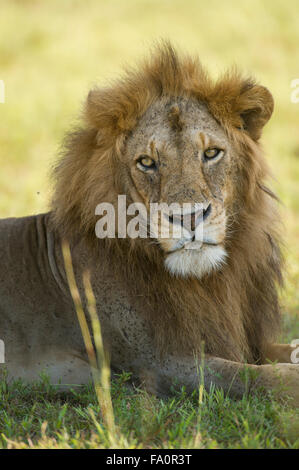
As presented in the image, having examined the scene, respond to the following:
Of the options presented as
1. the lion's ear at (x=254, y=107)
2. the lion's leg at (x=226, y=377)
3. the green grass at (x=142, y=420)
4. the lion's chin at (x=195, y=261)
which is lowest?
the green grass at (x=142, y=420)

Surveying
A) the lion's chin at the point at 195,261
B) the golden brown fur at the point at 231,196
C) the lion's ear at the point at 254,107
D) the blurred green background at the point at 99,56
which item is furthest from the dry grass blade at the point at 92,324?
the blurred green background at the point at 99,56

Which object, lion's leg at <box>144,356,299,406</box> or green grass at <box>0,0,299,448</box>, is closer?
green grass at <box>0,0,299,448</box>

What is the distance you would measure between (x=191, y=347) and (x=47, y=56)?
1512cm

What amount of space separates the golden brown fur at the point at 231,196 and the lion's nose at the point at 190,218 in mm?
393

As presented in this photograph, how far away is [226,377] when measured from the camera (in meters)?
4.48

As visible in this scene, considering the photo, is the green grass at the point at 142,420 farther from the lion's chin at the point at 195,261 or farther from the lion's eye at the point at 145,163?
the lion's eye at the point at 145,163

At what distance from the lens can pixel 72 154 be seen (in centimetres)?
497

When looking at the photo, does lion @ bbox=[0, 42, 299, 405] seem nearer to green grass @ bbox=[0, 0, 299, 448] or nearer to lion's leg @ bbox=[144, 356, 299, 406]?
lion's leg @ bbox=[144, 356, 299, 406]

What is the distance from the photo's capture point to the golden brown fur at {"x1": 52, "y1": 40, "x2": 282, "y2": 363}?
4.66m

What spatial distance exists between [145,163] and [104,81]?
1.53 metres

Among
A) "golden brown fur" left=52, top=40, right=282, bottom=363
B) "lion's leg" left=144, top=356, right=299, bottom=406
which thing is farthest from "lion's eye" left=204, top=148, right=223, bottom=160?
"lion's leg" left=144, top=356, right=299, bottom=406

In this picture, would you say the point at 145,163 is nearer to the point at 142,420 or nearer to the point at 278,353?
the point at 142,420

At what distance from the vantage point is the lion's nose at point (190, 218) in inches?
164
